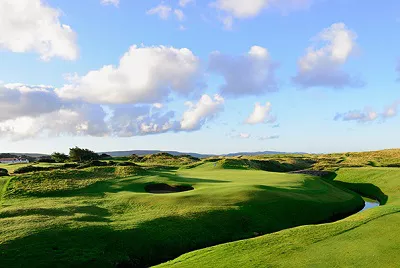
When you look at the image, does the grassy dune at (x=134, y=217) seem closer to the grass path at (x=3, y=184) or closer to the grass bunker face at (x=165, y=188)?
the grass path at (x=3, y=184)

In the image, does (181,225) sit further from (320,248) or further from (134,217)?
(320,248)

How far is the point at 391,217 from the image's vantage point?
33.8m

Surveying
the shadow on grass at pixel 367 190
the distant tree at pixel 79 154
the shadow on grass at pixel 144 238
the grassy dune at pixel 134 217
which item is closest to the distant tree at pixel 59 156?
the distant tree at pixel 79 154

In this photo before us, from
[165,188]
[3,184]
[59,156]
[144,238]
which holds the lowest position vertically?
[144,238]

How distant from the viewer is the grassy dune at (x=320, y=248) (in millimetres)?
22422

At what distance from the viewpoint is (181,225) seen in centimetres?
3303

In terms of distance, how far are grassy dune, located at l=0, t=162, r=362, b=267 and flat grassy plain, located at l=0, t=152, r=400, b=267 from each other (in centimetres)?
9

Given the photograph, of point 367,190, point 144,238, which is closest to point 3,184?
point 144,238

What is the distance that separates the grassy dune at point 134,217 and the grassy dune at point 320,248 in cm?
30

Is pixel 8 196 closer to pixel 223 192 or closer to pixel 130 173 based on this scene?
pixel 130 173

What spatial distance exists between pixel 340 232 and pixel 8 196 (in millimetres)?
36682

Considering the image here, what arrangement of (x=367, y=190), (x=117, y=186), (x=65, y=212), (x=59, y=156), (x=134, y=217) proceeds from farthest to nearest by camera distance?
(x=59, y=156), (x=367, y=190), (x=117, y=186), (x=65, y=212), (x=134, y=217)

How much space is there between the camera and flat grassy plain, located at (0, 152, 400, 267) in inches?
970

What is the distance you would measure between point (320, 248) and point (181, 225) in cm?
1300
